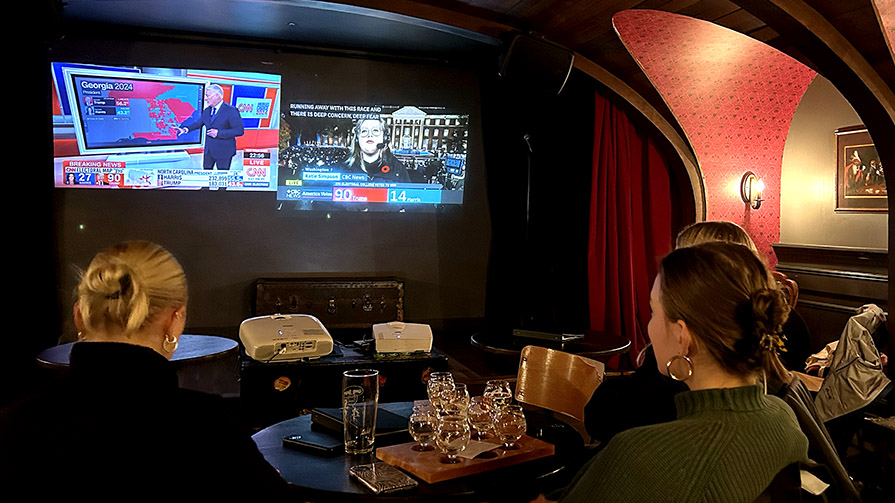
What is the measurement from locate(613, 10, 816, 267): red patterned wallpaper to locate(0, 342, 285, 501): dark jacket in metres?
3.82

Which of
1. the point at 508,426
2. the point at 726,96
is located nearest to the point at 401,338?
the point at 508,426

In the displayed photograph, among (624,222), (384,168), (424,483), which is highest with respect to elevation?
(384,168)

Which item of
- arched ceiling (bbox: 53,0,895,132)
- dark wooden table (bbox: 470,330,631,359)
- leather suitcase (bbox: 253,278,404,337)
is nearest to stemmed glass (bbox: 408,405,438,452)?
dark wooden table (bbox: 470,330,631,359)

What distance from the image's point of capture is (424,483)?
1732 mm

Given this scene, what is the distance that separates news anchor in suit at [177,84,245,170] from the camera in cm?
518

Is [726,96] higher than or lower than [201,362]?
higher

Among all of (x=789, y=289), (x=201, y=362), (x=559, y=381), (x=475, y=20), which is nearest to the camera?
(x=559, y=381)

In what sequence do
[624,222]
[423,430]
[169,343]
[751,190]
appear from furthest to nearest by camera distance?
1. [624,222]
2. [751,190]
3. [423,430]
4. [169,343]

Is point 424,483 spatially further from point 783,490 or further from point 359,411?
point 783,490

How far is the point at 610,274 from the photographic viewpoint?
5691mm

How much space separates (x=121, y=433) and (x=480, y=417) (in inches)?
42.9

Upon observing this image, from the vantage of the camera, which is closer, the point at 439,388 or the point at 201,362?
the point at 439,388

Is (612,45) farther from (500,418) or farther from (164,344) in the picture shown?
(164,344)

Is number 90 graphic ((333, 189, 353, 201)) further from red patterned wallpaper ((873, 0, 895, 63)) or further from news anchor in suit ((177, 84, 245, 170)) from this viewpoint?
red patterned wallpaper ((873, 0, 895, 63))
